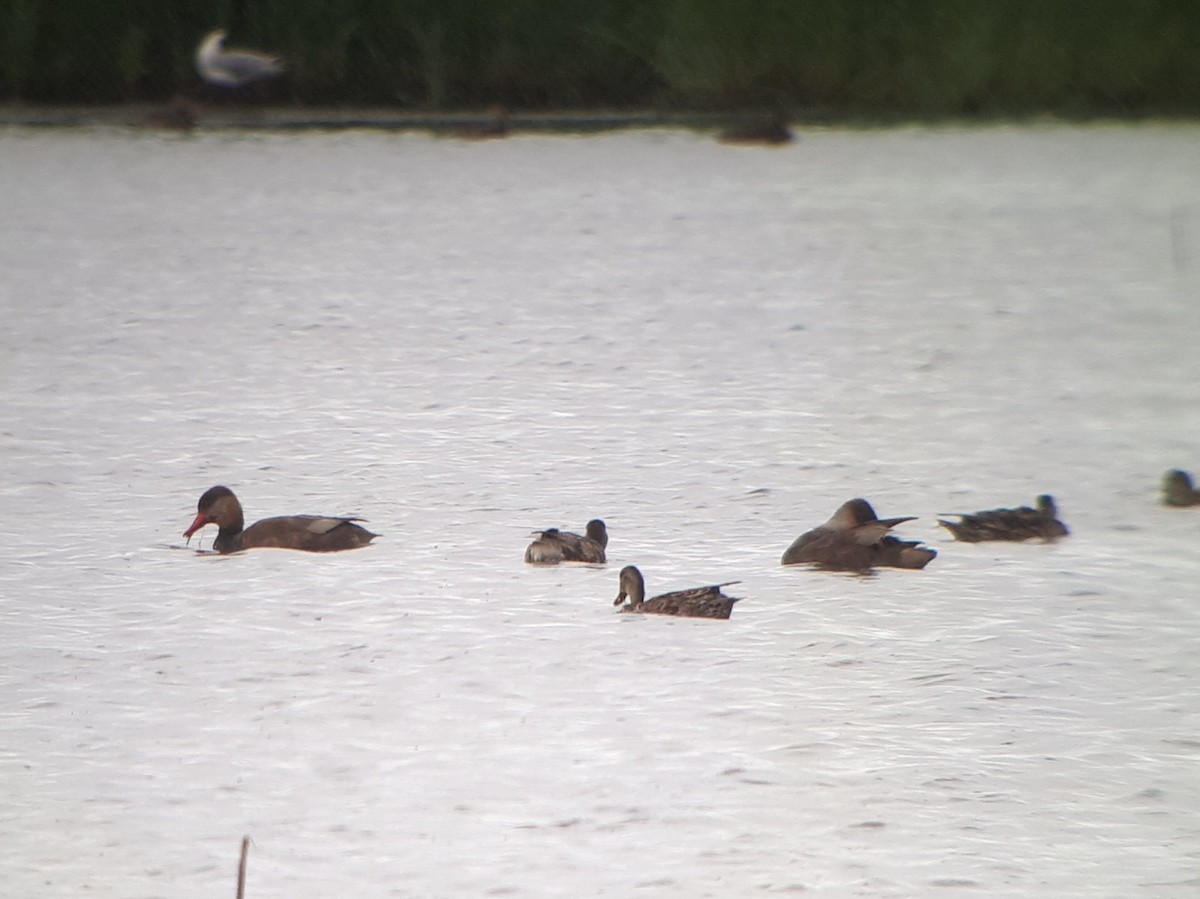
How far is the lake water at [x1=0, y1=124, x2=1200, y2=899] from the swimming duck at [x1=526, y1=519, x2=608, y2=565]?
0.13 feet

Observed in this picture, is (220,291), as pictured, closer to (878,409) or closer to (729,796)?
(878,409)

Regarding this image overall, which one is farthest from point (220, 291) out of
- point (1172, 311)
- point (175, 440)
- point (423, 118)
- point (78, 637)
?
point (423, 118)

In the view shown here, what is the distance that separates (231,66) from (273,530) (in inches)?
571

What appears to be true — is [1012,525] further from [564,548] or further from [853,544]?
[564,548]

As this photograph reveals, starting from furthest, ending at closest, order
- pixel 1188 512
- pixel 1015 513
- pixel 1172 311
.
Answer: pixel 1172 311 < pixel 1188 512 < pixel 1015 513

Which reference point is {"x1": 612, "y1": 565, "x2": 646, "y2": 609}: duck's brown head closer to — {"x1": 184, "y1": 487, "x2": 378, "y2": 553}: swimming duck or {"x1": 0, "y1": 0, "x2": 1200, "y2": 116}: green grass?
{"x1": 184, "y1": 487, "x2": 378, "y2": 553}: swimming duck

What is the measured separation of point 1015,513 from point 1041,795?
177 cm

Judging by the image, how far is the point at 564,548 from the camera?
5082 millimetres

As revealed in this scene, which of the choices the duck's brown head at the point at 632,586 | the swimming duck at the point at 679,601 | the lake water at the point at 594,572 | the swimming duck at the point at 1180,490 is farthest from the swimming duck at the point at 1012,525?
the duck's brown head at the point at 632,586

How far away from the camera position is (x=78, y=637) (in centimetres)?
456

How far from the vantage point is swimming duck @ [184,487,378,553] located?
5258 millimetres

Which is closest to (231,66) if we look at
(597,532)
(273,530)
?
(273,530)

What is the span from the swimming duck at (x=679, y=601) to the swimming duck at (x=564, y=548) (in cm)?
37

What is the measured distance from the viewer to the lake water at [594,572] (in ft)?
11.2
